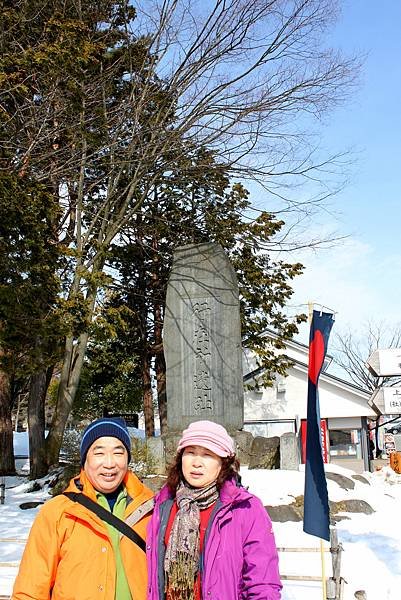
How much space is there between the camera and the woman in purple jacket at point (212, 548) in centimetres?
258

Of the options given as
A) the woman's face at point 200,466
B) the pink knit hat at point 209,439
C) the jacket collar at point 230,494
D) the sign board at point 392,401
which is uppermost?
the sign board at point 392,401

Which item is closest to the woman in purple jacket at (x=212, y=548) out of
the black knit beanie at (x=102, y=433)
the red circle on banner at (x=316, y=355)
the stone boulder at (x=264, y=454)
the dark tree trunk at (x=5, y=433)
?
the black knit beanie at (x=102, y=433)

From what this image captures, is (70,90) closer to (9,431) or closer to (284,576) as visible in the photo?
(284,576)

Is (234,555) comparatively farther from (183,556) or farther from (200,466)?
(200,466)

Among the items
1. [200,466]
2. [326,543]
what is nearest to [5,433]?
[326,543]

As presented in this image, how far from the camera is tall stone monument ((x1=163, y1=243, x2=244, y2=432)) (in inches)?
442

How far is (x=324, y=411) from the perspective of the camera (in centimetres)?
2375

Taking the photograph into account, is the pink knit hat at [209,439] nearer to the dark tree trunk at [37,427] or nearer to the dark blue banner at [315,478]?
the dark blue banner at [315,478]

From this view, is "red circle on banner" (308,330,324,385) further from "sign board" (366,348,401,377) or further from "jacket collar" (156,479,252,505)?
"sign board" (366,348,401,377)

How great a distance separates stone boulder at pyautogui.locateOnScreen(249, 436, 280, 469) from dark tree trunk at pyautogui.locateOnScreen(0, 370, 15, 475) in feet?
25.3

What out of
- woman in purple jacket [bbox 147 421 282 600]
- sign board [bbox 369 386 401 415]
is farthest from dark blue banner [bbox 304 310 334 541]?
sign board [bbox 369 386 401 415]

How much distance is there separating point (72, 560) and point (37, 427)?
13.4 metres

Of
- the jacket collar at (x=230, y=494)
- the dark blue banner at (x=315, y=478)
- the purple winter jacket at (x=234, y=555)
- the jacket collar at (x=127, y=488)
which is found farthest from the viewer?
the dark blue banner at (x=315, y=478)

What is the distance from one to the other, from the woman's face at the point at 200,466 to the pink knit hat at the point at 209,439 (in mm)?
33
